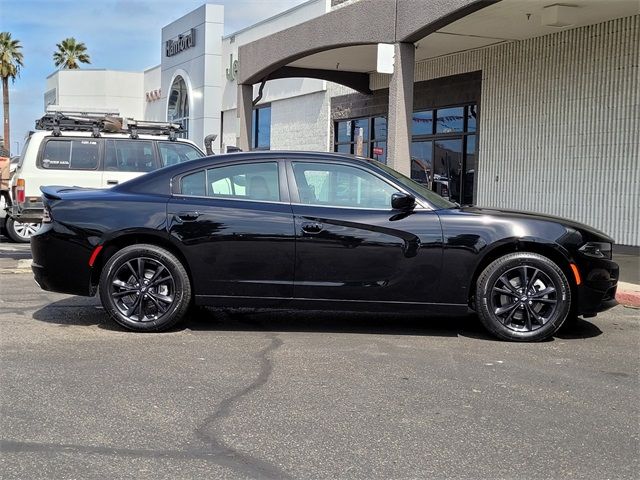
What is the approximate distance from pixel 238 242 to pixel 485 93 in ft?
35.9

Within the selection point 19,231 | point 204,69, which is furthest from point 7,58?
point 19,231

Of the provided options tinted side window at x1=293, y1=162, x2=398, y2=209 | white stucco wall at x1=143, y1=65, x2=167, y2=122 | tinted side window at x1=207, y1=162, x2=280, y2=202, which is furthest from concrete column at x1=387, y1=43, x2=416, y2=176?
white stucco wall at x1=143, y1=65, x2=167, y2=122

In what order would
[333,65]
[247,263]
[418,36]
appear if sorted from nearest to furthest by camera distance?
[247,263] < [418,36] < [333,65]

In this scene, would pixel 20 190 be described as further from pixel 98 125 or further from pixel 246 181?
pixel 246 181

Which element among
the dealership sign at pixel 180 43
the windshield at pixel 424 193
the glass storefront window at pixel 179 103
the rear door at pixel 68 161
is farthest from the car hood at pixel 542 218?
the glass storefront window at pixel 179 103

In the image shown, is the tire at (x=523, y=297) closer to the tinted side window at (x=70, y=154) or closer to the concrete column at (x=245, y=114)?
the tinted side window at (x=70, y=154)

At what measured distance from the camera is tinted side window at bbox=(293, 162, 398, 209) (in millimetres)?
6328

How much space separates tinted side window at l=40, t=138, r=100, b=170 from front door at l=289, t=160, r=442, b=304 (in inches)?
229

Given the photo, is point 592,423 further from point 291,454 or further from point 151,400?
point 151,400

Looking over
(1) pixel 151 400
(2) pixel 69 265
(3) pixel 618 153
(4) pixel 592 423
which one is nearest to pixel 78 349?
(2) pixel 69 265

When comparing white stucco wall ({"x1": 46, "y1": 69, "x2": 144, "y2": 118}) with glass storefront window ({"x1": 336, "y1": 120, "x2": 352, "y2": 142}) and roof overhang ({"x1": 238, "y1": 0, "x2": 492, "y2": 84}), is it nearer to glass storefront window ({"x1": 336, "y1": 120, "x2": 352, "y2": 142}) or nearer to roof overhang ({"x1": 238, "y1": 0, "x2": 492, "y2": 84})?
glass storefront window ({"x1": 336, "y1": 120, "x2": 352, "y2": 142})

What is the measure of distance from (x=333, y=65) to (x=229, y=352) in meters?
13.0

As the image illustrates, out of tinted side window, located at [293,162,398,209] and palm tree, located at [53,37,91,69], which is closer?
tinted side window, located at [293,162,398,209]

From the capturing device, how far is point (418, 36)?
11.8 m
